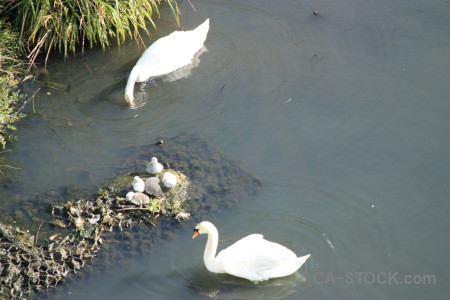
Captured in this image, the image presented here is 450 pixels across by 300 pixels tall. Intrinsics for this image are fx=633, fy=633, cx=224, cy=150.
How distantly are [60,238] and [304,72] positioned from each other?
4261mm

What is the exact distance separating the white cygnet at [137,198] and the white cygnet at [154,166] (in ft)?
1.40

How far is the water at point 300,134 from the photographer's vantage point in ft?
21.9

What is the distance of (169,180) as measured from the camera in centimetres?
741

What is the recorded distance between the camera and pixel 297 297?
6.42m

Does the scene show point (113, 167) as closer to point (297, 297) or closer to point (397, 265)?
point (297, 297)

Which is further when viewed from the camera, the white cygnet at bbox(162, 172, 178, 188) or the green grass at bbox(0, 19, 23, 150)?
the green grass at bbox(0, 19, 23, 150)

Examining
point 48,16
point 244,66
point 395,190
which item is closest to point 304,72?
point 244,66

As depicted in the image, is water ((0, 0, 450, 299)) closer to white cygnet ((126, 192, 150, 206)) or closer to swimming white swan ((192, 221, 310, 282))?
swimming white swan ((192, 221, 310, 282))

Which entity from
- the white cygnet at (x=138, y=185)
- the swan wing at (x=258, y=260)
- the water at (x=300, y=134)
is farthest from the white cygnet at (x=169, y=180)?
the swan wing at (x=258, y=260)

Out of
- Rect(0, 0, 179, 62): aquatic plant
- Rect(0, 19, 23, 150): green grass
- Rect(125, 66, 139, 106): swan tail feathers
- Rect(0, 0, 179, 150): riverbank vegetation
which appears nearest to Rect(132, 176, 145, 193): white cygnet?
Rect(125, 66, 139, 106): swan tail feathers

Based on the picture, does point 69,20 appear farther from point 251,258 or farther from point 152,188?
point 251,258

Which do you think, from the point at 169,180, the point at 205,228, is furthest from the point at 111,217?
the point at 205,228

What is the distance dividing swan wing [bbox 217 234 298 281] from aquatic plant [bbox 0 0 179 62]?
4.18 metres

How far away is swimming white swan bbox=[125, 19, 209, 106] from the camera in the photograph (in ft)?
29.3
